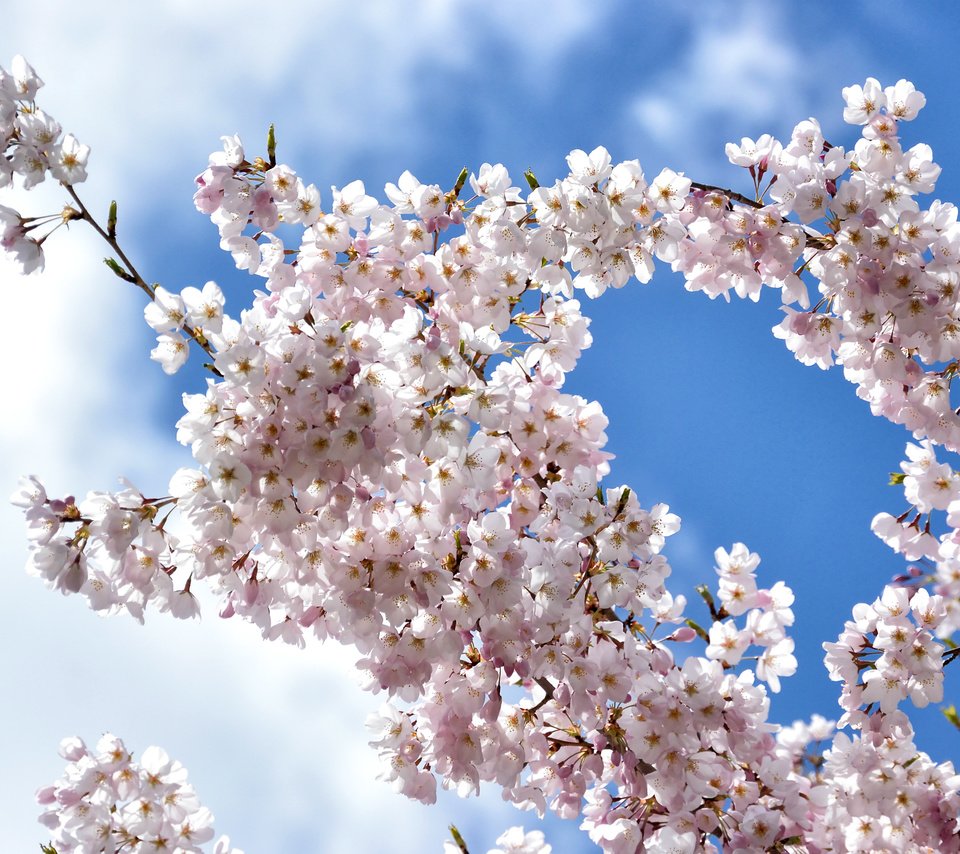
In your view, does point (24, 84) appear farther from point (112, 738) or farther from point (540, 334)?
point (112, 738)

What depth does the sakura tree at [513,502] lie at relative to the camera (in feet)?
14.4

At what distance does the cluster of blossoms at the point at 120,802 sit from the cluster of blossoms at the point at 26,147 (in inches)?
106

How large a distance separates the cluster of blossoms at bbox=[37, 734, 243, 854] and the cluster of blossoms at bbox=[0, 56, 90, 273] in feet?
8.81

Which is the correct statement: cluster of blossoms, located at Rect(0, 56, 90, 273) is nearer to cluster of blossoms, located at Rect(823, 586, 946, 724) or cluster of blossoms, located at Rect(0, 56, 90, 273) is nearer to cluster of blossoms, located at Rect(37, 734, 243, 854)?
cluster of blossoms, located at Rect(37, 734, 243, 854)

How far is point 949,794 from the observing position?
221 inches

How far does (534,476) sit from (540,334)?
809mm

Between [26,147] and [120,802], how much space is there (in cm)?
343

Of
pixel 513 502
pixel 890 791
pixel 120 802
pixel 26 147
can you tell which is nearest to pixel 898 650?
pixel 890 791

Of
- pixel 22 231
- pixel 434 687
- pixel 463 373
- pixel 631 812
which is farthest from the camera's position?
pixel 631 812

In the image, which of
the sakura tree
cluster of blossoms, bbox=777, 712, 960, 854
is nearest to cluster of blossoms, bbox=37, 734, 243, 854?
the sakura tree

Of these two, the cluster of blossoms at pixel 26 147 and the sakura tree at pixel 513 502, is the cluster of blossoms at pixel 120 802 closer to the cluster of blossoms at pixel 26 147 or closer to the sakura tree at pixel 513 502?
the sakura tree at pixel 513 502

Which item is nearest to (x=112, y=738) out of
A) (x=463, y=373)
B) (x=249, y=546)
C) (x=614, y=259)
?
(x=249, y=546)

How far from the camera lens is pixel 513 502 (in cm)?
510

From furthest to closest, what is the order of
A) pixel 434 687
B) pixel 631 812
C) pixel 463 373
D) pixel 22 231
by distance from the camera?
pixel 631 812 < pixel 434 687 < pixel 22 231 < pixel 463 373
